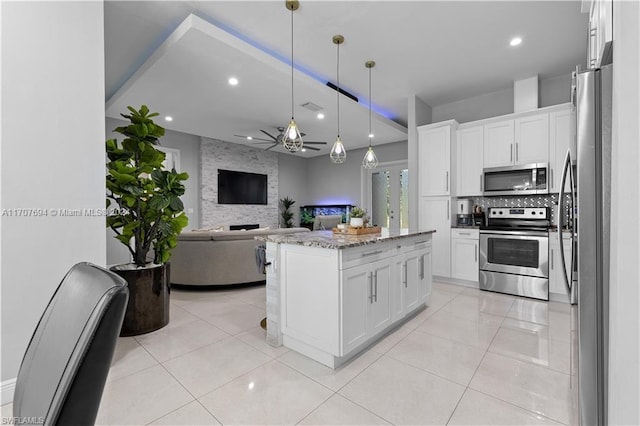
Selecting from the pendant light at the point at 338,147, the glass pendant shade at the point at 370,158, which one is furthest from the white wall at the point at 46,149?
the glass pendant shade at the point at 370,158

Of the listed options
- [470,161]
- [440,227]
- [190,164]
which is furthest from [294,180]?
[470,161]

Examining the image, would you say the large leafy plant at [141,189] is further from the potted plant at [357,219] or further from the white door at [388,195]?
the white door at [388,195]

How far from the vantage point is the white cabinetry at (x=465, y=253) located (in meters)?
4.14

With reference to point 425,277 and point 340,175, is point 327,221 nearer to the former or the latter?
point 340,175

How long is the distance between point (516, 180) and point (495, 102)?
58.3 inches

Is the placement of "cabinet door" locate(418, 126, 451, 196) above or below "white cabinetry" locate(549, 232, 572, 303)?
above

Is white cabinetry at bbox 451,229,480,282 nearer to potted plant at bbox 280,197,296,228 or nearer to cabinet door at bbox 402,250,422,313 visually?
cabinet door at bbox 402,250,422,313

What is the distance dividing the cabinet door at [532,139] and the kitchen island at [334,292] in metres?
2.65

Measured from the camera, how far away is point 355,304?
84.2 inches

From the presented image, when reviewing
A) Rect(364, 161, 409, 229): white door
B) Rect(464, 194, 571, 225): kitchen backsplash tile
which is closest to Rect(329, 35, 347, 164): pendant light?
Rect(464, 194, 571, 225): kitchen backsplash tile

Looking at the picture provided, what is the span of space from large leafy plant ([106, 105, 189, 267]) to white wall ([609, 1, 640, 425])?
9.53 feet

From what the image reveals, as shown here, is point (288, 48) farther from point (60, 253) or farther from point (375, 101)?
point (60, 253)

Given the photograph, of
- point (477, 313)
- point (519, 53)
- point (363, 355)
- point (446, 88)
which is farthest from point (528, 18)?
point (363, 355)

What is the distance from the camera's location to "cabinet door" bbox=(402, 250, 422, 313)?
9.11 feet
